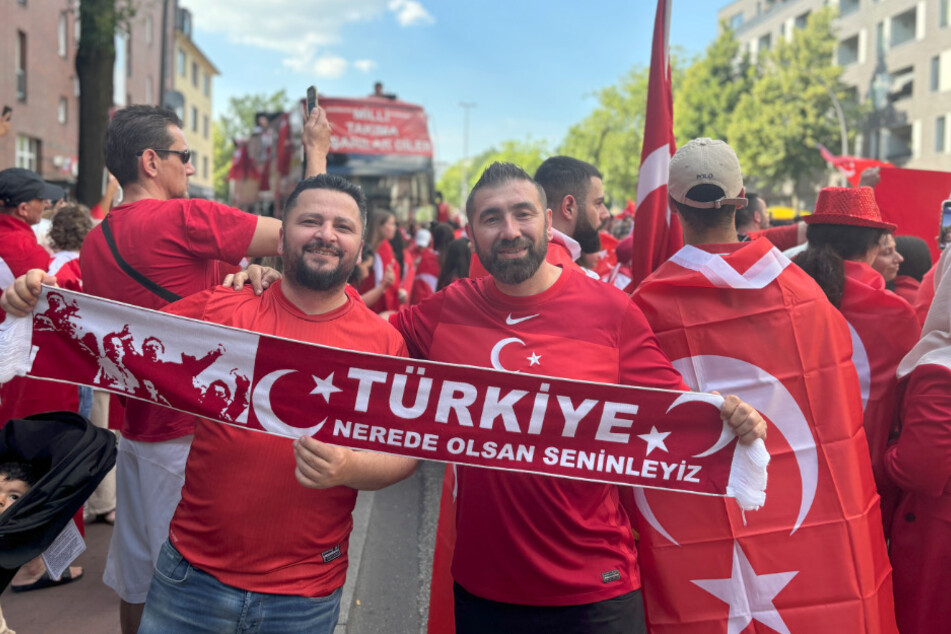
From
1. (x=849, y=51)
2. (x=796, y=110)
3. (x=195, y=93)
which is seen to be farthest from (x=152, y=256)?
(x=195, y=93)

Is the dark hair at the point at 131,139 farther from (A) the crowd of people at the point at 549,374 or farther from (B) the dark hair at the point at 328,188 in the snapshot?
(B) the dark hair at the point at 328,188

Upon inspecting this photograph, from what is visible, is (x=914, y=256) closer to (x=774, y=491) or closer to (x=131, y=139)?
(x=774, y=491)

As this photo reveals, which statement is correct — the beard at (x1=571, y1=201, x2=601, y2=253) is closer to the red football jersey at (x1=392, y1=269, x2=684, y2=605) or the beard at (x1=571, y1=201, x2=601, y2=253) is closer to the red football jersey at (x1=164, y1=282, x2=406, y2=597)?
the red football jersey at (x1=392, y1=269, x2=684, y2=605)

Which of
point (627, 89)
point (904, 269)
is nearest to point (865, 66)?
point (627, 89)

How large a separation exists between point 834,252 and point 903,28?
47.5 meters

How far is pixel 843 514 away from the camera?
2707 mm

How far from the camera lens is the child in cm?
301

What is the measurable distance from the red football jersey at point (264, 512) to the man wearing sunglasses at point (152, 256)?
66cm

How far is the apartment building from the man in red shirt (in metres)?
42.2

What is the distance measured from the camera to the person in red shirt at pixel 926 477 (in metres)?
2.79

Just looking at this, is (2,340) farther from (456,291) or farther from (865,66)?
(865,66)

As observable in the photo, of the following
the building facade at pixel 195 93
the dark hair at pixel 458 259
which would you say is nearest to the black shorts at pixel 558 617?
the dark hair at pixel 458 259

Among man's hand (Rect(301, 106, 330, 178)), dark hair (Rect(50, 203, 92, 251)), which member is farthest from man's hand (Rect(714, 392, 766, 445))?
dark hair (Rect(50, 203, 92, 251))

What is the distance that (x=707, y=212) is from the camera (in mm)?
2854
